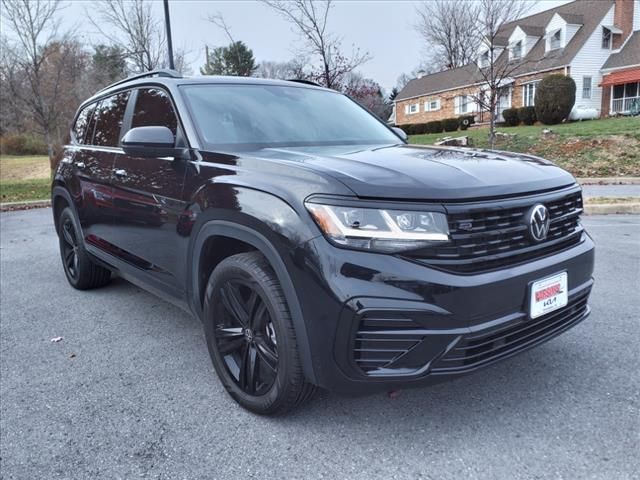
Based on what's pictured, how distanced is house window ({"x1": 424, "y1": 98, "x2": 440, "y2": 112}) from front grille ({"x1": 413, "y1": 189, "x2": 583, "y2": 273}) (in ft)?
125

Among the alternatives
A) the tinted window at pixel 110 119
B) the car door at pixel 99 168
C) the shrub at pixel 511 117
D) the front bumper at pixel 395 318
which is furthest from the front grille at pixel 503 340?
the shrub at pixel 511 117

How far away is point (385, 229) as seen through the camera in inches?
81.0

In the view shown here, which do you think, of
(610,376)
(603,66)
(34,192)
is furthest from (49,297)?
(603,66)

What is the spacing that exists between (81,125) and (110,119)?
36.3 inches

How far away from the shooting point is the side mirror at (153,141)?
290cm

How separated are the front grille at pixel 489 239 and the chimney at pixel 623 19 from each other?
1296 inches

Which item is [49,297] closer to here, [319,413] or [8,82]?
[319,413]

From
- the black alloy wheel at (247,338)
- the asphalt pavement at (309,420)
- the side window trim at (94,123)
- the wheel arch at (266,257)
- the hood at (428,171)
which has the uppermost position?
the side window trim at (94,123)

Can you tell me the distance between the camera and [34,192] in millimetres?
13773

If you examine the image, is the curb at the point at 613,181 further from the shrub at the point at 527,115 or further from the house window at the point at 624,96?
the house window at the point at 624,96

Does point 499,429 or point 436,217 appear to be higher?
point 436,217

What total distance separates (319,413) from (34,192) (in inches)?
540

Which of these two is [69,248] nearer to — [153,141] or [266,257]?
[153,141]

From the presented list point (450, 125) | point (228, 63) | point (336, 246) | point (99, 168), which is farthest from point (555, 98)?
point (336, 246)
